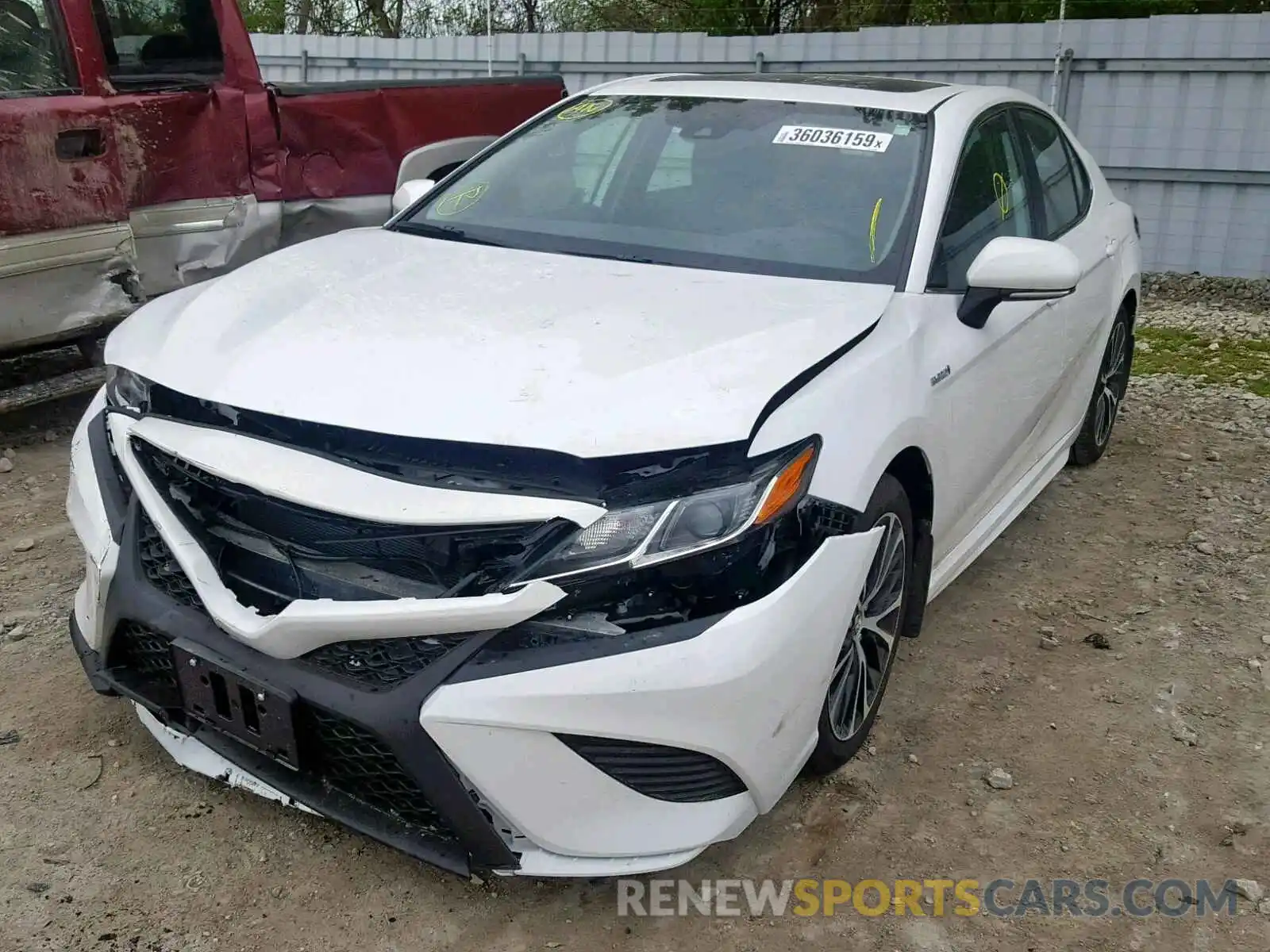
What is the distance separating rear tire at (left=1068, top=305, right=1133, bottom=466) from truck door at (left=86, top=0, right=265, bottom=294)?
3.79m

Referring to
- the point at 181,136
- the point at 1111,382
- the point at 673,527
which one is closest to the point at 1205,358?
the point at 1111,382

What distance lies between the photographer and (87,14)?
15.7 ft

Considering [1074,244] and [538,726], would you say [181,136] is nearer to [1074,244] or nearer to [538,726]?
[1074,244]

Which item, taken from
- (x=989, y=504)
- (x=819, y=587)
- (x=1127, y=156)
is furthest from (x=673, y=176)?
(x=1127, y=156)

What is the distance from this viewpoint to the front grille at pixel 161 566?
2.49m

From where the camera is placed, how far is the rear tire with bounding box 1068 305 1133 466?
16.4ft

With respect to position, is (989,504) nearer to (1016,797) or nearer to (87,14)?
(1016,797)

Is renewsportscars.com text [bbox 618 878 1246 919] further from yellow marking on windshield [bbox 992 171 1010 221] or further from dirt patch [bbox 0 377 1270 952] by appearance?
yellow marking on windshield [bbox 992 171 1010 221]

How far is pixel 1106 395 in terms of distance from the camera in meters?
5.17

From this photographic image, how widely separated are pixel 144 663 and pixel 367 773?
64 cm

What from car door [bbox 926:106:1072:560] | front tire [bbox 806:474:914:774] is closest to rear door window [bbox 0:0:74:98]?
car door [bbox 926:106:1072:560]

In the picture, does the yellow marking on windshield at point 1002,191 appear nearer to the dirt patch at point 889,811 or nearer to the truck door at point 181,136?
the dirt patch at point 889,811

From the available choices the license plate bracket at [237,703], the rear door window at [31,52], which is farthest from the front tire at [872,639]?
the rear door window at [31,52]

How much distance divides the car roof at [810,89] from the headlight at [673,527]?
5.84 feet
